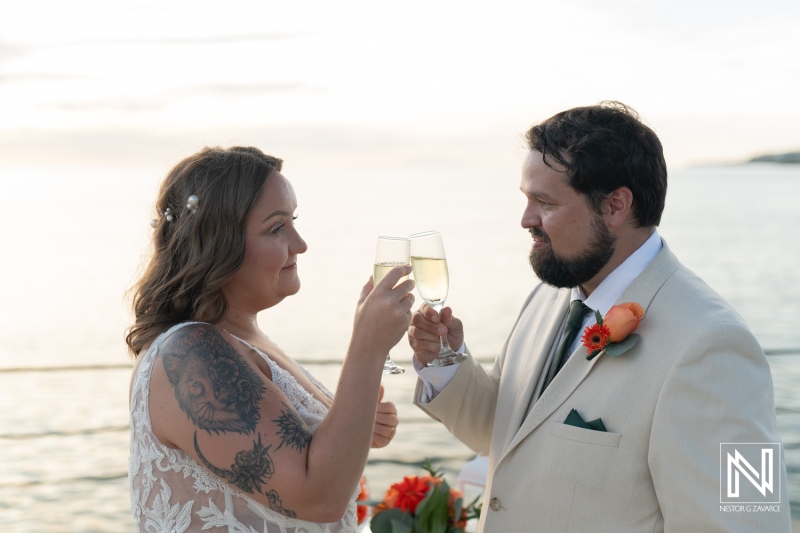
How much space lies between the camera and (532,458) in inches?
102

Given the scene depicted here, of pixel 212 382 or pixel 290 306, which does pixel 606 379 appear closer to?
pixel 212 382

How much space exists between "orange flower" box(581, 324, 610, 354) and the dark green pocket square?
20cm

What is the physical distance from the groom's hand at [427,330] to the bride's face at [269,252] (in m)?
0.50

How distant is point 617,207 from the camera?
9.06 feet

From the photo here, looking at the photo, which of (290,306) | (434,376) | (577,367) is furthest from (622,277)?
(290,306)

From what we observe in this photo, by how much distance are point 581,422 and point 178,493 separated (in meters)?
1.18

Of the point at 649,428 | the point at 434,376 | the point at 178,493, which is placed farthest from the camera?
the point at 434,376

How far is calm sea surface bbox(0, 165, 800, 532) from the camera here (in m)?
7.88

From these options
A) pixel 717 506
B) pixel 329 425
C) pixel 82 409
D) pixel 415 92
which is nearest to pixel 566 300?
pixel 717 506

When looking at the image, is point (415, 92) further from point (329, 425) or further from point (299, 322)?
point (329, 425)

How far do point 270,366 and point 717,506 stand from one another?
130 cm

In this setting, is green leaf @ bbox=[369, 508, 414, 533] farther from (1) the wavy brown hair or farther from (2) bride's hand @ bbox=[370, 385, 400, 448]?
(1) the wavy brown hair

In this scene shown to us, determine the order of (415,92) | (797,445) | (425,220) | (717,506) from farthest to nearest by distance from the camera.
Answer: (425,220) → (415,92) → (797,445) → (717,506)

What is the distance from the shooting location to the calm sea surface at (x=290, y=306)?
788 cm
